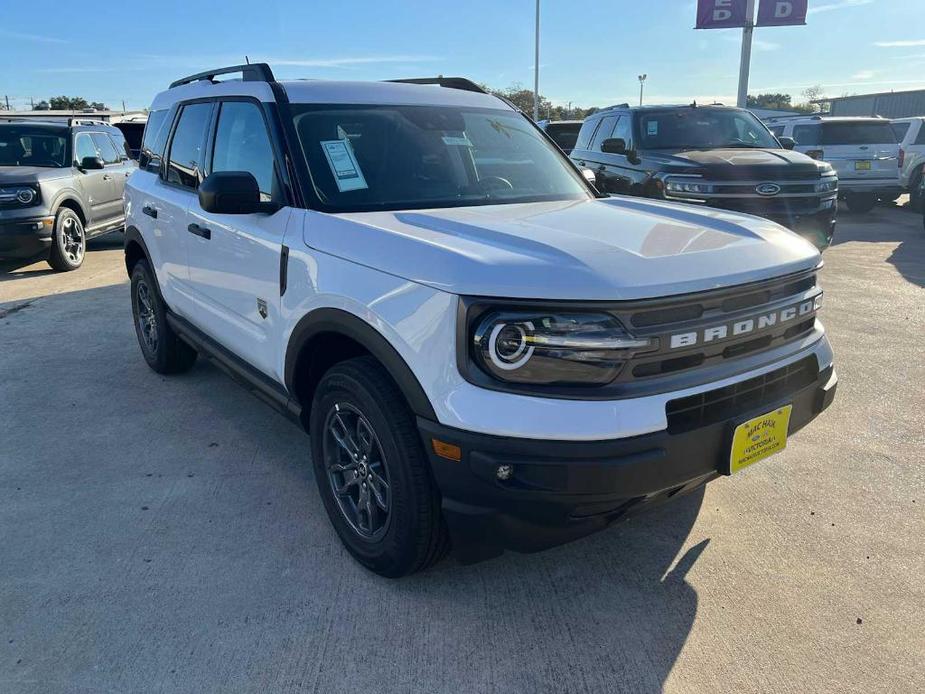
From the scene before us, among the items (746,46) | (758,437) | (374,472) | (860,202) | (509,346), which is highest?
(746,46)

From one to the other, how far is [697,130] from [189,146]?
6.24 m

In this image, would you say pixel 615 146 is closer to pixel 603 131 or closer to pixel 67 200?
pixel 603 131

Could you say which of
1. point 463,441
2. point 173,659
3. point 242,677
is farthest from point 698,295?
point 173,659

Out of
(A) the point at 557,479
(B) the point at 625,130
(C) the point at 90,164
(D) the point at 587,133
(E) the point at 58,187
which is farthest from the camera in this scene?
(D) the point at 587,133

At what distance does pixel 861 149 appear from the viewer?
13477 mm

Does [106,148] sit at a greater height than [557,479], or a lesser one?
greater

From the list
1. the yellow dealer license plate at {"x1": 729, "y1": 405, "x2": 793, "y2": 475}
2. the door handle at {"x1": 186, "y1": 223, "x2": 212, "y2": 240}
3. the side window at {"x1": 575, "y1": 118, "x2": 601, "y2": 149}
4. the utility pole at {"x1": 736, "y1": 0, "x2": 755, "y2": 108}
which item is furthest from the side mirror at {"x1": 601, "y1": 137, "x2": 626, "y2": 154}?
the utility pole at {"x1": 736, "y1": 0, "x2": 755, "y2": 108}

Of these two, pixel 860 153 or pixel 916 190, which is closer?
pixel 860 153

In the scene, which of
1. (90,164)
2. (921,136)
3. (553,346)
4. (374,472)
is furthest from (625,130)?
(921,136)

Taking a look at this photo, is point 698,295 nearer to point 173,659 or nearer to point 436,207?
point 436,207

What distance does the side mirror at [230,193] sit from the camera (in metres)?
2.88

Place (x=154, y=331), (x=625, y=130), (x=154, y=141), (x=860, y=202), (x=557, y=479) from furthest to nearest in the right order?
(x=860, y=202) < (x=625, y=130) < (x=154, y=331) < (x=154, y=141) < (x=557, y=479)

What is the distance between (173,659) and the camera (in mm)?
2375

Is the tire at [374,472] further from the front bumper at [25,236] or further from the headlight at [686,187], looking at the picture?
the front bumper at [25,236]
